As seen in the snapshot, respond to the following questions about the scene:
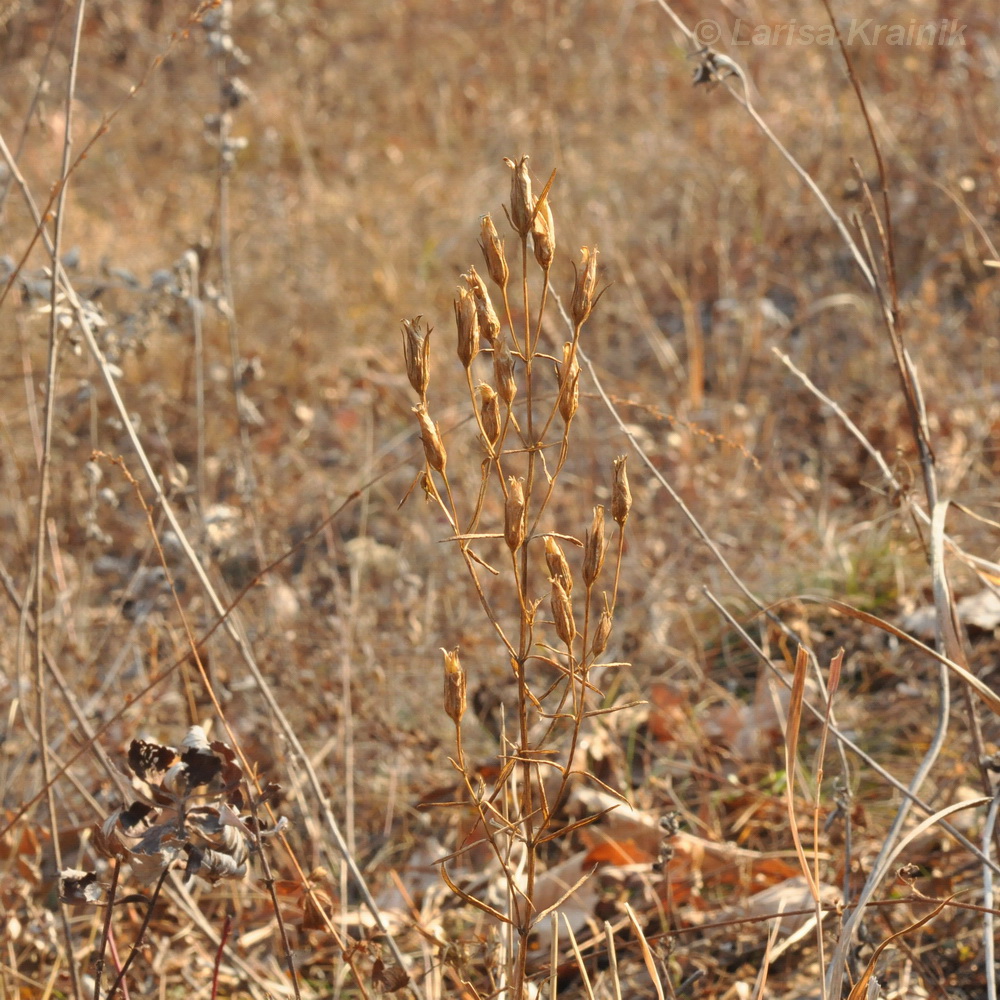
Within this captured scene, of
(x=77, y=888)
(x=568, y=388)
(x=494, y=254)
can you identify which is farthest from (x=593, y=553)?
(x=77, y=888)

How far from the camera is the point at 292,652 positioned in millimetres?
2326

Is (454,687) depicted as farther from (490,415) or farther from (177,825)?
(177,825)

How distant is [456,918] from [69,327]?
1.16 metres

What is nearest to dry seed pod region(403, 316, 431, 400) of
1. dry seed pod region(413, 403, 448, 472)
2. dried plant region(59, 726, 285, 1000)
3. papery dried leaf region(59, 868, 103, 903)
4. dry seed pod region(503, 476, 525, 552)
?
dry seed pod region(413, 403, 448, 472)

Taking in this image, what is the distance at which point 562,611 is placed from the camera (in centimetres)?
90

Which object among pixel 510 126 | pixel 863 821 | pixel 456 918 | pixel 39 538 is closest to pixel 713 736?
pixel 863 821

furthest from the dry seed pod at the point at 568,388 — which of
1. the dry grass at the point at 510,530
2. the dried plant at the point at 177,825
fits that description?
the dried plant at the point at 177,825

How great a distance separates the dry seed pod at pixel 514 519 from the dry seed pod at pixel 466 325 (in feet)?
0.38

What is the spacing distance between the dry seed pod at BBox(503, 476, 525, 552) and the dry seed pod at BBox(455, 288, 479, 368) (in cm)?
12

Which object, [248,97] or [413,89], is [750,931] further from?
[413,89]

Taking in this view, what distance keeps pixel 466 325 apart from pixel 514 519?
6.7 inches

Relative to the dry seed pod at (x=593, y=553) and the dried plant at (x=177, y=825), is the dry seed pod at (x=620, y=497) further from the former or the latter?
the dried plant at (x=177, y=825)

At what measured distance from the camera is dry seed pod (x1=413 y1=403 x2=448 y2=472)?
87 cm

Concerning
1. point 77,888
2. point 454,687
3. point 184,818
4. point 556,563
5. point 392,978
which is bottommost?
point 392,978
